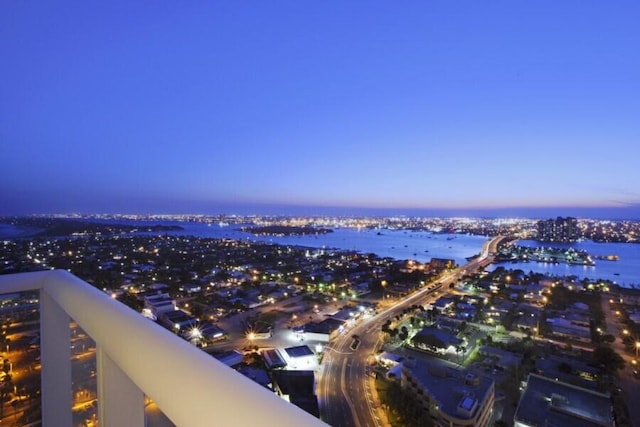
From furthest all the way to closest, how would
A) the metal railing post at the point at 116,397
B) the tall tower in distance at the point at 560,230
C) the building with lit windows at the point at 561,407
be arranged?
1. the tall tower in distance at the point at 560,230
2. the building with lit windows at the point at 561,407
3. the metal railing post at the point at 116,397

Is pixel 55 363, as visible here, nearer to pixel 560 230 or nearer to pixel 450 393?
pixel 450 393

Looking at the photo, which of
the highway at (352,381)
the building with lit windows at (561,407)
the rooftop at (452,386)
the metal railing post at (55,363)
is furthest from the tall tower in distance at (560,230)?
the metal railing post at (55,363)

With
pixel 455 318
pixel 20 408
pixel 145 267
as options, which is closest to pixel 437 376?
pixel 455 318

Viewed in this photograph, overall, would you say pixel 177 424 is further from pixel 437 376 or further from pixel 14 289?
pixel 437 376

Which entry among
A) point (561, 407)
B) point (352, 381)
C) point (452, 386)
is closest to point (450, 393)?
point (452, 386)

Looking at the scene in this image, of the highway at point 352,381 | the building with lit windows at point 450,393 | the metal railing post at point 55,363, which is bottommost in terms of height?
the highway at point 352,381

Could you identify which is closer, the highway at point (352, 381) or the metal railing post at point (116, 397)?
the metal railing post at point (116, 397)

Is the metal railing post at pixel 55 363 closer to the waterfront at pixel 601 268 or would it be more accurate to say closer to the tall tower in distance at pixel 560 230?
the waterfront at pixel 601 268
